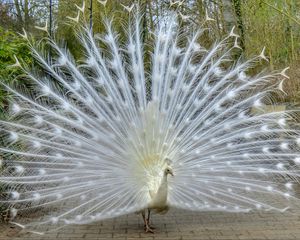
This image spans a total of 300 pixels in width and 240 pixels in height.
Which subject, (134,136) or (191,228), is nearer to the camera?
(134,136)

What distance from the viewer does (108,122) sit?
623 centimetres

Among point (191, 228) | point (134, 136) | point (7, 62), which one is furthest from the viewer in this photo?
point (7, 62)

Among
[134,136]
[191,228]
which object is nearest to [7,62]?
[134,136]

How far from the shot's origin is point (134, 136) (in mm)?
6188

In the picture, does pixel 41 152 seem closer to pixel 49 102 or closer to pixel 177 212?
pixel 49 102

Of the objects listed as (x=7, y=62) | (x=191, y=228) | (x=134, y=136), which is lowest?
(x=191, y=228)

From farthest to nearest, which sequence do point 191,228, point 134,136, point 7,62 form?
point 7,62 < point 191,228 < point 134,136

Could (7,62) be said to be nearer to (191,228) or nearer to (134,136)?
(134,136)

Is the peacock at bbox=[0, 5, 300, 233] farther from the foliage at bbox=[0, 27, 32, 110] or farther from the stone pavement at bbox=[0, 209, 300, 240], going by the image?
the foliage at bbox=[0, 27, 32, 110]

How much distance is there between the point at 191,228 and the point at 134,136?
4.44 ft

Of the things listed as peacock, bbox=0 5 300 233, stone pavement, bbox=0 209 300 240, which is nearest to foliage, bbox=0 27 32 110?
peacock, bbox=0 5 300 233

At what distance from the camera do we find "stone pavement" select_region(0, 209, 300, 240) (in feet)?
19.7

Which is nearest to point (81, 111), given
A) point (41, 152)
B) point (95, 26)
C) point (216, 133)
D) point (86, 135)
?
point (86, 135)

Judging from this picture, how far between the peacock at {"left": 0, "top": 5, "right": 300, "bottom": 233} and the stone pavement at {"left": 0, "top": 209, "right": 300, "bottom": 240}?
22cm
